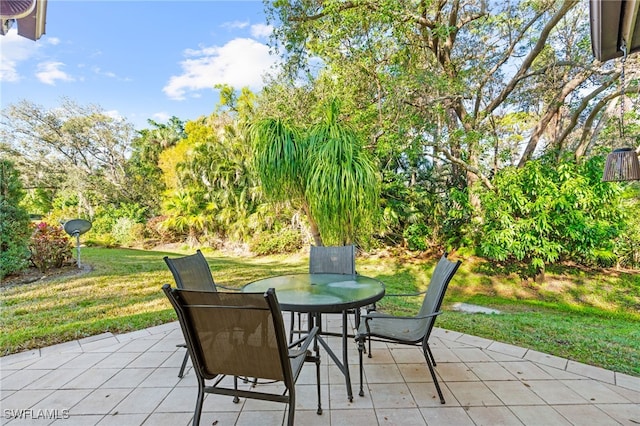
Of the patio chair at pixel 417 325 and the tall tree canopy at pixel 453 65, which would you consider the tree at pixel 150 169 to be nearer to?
the tall tree canopy at pixel 453 65

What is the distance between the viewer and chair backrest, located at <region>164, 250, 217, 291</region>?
7.07ft

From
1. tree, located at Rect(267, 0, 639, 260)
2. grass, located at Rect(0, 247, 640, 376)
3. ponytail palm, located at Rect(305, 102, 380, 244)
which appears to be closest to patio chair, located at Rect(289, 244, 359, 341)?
ponytail palm, located at Rect(305, 102, 380, 244)

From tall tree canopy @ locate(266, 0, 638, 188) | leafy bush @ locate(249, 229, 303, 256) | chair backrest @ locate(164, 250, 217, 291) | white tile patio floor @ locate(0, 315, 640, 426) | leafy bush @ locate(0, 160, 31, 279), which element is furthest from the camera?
leafy bush @ locate(249, 229, 303, 256)

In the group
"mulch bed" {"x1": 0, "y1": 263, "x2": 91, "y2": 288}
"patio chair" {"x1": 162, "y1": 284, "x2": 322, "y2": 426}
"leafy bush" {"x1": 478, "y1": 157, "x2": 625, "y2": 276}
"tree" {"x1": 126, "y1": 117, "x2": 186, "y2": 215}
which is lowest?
"mulch bed" {"x1": 0, "y1": 263, "x2": 91, "y2": 288}

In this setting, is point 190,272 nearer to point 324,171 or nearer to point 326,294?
point 326,294

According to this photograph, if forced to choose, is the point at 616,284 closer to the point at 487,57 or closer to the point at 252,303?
the point at 487,57

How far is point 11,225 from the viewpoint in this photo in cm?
534

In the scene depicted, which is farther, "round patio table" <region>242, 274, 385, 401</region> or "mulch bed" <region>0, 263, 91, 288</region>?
"mulch bed" <region>0, 263, 91, 288</region>

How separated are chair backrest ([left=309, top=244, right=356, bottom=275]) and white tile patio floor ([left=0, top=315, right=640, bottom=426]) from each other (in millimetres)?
740

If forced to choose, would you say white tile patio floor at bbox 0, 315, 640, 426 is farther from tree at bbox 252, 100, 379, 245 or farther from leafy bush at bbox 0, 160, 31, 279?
leafy bush at bbox 0, 160, 31, 279

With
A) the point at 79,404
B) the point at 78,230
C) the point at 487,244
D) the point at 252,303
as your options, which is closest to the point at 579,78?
the point at 487,244

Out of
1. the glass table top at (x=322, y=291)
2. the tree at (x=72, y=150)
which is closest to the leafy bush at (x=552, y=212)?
the glass table top at (x=322, y=291)

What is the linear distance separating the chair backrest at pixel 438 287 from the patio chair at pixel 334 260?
914 millimetres

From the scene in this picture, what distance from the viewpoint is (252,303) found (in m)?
1.37
